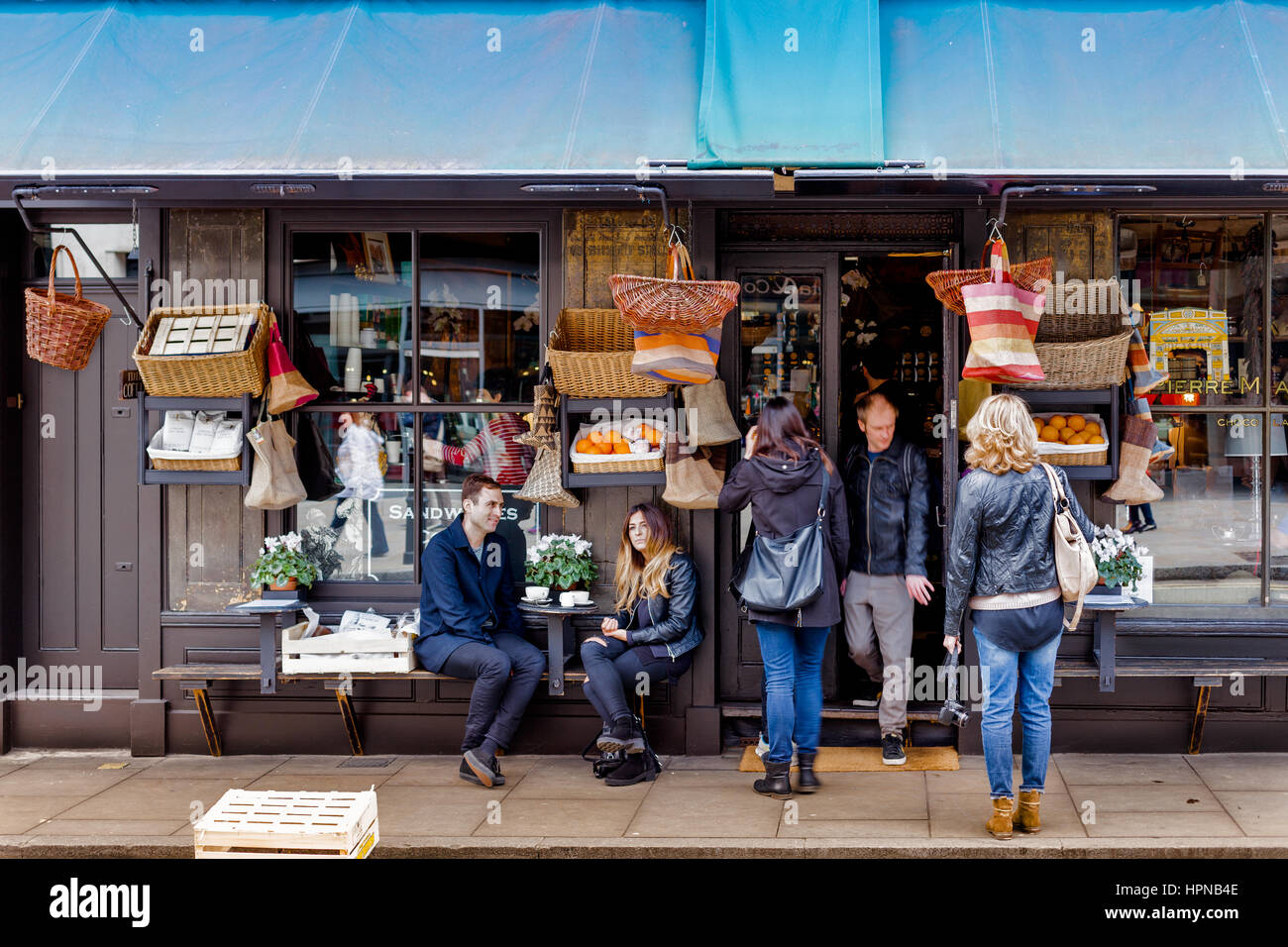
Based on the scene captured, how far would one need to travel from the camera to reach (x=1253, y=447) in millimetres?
6902

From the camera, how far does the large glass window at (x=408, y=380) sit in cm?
704

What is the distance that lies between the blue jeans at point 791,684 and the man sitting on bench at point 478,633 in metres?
1.32

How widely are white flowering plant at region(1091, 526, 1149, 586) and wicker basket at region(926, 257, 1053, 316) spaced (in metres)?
1.46

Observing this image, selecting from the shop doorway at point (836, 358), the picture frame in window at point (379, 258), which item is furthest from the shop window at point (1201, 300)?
the picture frame in window at point (379, 258)

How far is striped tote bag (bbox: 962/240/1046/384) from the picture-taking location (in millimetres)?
5859

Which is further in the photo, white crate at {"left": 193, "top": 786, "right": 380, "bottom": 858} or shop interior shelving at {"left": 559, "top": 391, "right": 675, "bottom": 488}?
shop interior shelving at {"left": 559, "top": 391, "right": 675, "bottom": 488}

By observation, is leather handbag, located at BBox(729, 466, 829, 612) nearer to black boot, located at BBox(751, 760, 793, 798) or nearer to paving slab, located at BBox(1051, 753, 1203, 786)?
black boot, located at BBox(751, 760, 793, 798)

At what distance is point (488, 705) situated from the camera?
251 inches

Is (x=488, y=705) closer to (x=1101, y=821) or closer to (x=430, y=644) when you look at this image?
(x=430, y=644)

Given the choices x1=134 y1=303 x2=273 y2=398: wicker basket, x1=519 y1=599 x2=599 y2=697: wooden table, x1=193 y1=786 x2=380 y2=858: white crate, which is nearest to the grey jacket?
x1=519 y1=599 x2=599 y2=697: wooden table

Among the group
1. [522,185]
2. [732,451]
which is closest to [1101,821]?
[732,451]

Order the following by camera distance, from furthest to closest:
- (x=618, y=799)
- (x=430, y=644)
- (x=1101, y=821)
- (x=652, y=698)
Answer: (x=652, y=698)
(x=430, y=644)
(x=618, y=799)
(x=1101, y=821)

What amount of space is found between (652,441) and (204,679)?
294 centimetres

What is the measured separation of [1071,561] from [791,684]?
1.56 m
